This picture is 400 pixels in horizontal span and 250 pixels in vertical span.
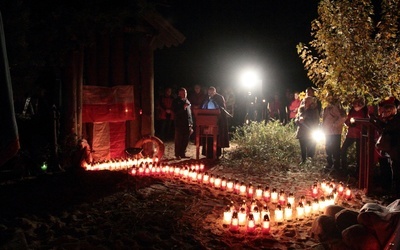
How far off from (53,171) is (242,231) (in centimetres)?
A: 549

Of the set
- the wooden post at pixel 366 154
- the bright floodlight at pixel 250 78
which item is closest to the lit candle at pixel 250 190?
the wooden post at pixel 366 154

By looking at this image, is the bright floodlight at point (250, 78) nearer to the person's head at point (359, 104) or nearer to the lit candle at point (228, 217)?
the person's head at point (359, 104)

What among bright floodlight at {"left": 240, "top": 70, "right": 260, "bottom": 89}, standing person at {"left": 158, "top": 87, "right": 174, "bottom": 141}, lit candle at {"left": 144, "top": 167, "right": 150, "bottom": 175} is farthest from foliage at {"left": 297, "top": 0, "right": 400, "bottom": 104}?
bright floodlight at {"left": 240, "top": 70, "right": 260, "bottom": 89}

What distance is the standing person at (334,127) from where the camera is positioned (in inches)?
368

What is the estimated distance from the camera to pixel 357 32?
9.70 metres

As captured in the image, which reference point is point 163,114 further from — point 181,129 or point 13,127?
point 13,127

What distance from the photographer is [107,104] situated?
10773 mm

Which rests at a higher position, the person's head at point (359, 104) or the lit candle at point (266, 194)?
the person's head at point (359, 104)

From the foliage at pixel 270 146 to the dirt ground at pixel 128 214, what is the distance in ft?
6.66

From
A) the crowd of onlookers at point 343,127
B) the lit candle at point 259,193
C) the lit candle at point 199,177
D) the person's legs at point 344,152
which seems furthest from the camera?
the person's legs at point 344,152

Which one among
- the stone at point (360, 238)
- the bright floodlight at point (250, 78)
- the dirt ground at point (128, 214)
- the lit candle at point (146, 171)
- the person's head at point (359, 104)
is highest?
the bright floodlight at point (250, 78)

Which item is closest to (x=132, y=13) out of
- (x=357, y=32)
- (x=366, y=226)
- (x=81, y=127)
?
(x=81, y=127)

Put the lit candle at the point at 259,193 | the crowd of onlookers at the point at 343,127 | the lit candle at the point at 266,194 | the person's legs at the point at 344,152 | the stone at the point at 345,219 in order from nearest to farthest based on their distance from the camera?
the stone at the point at 345,219, the crowd of onlookers at the point at 343,127, the lit candle at the point at 266,194, the lit candle at the point at 259,193, the person's legs at the point at 344,152

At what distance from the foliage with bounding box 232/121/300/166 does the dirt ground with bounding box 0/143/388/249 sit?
6.66 ft
